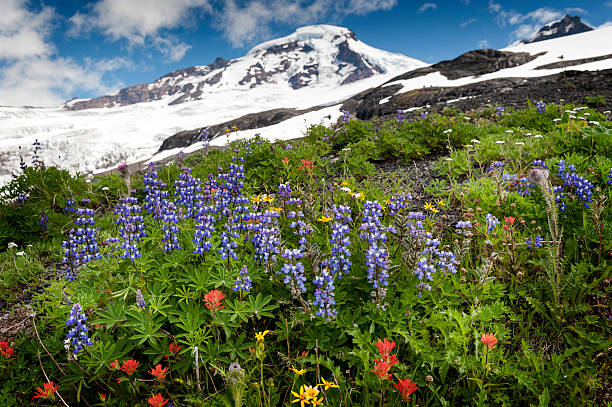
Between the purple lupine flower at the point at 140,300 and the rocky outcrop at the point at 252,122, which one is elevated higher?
the rocky outcrop at the point at 252,122

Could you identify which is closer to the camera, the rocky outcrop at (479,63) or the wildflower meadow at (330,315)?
the wildflower meadow at (330,315)

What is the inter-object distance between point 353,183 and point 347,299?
2874 mm

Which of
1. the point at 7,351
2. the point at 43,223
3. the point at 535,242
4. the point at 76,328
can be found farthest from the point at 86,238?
the point at 535,242

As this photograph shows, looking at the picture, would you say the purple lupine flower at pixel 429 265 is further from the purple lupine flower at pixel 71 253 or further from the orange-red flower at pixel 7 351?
the orange-red flower at pixel 7 351

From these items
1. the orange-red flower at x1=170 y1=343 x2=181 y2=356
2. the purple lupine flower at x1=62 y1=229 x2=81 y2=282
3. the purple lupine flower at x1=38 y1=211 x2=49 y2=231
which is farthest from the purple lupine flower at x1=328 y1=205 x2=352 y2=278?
the purple lupine flower at x1=38 y1=211 x2=49 y2=231

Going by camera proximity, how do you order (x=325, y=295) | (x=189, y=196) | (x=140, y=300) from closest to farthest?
(x=140, y=300), (x=325, y=295), (x=189, y=196)

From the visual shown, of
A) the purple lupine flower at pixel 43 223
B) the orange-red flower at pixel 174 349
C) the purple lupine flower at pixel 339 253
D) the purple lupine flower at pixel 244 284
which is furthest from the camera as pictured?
the purple lupine flower at pixel 43 223

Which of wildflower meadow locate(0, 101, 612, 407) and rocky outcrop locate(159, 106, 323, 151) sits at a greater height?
rocky outcrop locate(159, 106, 323, 151)

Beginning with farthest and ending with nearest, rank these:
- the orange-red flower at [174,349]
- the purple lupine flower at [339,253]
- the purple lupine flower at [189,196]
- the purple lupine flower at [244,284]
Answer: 1. the purple lupine flower at [189,196]
2. the purple lupine flower at [339,253]
3. the purple lupine flower at [244,284]
4. the orange-red flower at [174,349]

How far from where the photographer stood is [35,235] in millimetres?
6098

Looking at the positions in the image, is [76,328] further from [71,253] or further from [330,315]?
[330,315]

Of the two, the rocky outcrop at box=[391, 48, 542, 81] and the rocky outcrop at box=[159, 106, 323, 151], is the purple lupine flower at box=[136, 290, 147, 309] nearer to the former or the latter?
the rocky outcrop at box=[391, 48, 542, 81]

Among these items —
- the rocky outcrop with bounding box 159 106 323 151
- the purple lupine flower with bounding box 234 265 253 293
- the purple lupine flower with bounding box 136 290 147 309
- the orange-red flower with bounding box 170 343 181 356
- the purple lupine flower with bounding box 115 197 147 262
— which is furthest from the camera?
the rocky outcrop with bounding box 159 106 323 151

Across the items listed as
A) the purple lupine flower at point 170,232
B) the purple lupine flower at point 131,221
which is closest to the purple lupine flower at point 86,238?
the purple lupine flower at point 131,221
